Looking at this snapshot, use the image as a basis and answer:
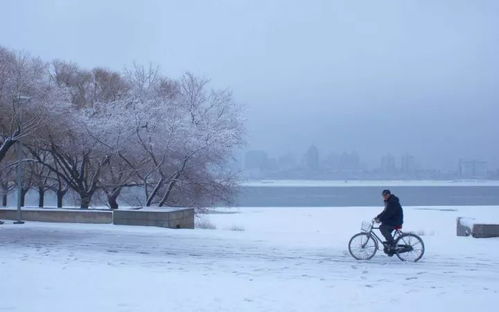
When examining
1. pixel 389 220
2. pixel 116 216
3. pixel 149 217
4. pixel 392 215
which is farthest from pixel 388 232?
pixel 116 216

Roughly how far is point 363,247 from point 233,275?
12.0 feet

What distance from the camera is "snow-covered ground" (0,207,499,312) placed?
32.8 feet

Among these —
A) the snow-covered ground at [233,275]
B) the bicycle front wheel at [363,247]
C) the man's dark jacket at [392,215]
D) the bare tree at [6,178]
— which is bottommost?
the snow-covered ground at [233,275]

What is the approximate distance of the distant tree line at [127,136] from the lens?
2964cm

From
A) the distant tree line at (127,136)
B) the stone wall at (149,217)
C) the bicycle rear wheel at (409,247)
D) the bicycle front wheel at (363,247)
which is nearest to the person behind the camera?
the bicycle rear wheel at (409,247)

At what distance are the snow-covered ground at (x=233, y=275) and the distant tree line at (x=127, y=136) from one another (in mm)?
11753

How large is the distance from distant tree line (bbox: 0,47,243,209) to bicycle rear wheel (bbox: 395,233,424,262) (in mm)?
16997

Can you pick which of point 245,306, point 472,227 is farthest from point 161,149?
point 245,306

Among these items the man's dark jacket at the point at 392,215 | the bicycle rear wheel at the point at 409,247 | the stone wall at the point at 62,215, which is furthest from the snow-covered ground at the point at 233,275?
the stone wall at the point at 62,215

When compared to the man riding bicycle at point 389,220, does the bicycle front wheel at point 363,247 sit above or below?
below

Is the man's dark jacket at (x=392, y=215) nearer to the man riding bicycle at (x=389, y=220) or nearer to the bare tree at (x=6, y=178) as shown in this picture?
the man riding bicycle at (x=389, y=220)

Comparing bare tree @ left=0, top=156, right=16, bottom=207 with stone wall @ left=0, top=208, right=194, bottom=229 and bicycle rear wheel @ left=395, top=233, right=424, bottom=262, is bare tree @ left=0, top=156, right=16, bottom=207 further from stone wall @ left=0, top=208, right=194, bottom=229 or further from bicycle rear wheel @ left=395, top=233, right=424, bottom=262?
bicycle rear wheel @ left=395, top=233, right=424, bottom=262

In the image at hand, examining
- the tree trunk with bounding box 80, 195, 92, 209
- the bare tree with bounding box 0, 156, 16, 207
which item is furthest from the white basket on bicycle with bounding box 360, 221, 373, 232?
the bare tree with bounding box 0, 156, 16, 207

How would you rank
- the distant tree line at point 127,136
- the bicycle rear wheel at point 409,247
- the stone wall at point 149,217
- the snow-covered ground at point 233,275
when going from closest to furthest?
the snow-covered ground at point 233,275 < the bicycle rear wheel at point 409,247 < the stone wall at point 149,217 < the distant tree line at point 127,136
